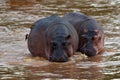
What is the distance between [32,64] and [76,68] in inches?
32.6

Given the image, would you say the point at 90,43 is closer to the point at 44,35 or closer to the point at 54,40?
the point at 44,35

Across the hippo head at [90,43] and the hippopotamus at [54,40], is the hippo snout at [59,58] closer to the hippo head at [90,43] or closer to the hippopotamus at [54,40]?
the hippopotamus at [54,40]

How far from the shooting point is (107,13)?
1609cm

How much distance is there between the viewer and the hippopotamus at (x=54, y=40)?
9461 mm

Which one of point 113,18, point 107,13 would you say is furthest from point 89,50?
point 107,13

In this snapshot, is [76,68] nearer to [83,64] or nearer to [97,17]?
[83,64]

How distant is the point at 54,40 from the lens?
9508 millimetres

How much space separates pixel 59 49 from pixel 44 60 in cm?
55

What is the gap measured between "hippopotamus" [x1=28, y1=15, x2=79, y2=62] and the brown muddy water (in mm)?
144

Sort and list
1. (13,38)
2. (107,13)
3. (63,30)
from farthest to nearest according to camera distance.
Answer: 1. (107,13)
2. (13,38)
3. (63,30)

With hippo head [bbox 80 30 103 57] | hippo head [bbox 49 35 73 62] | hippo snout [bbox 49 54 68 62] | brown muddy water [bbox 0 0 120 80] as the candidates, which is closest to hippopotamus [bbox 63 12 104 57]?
hippo head [bbox 80 30 103 57]

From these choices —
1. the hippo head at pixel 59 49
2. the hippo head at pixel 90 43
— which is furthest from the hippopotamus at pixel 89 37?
the hippo head at pixel 59 49

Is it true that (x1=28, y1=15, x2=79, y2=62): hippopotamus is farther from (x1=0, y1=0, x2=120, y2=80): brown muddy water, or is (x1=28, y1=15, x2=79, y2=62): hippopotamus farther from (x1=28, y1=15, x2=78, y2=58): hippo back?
(x1=0, y1=0, x2=120, y2=80): brown muddy water

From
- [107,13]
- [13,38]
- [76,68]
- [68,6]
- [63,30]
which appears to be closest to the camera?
[76,68]
